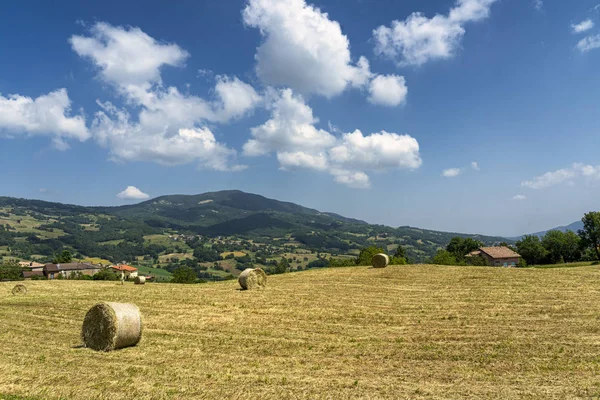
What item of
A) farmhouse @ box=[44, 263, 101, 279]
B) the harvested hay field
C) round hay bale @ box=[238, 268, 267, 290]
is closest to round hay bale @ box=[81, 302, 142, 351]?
the harvested hay field

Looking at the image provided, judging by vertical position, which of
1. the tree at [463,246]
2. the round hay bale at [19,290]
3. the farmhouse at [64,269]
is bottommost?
the farmhouse at [64,269]

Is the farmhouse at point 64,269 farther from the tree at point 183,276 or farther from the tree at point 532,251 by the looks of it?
the tree at point 532,251

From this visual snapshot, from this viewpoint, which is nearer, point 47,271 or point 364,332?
→ point 364,332

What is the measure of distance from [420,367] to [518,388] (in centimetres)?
285

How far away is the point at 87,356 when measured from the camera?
46.1 feet

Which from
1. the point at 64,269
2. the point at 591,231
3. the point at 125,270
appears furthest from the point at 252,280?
the point at 64,269

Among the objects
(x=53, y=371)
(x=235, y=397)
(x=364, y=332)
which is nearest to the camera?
(x=235, y=397)

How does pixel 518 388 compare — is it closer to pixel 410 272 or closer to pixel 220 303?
pixel 220 303

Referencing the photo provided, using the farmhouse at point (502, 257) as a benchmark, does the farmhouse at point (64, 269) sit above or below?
below

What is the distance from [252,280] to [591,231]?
6793 centimetres

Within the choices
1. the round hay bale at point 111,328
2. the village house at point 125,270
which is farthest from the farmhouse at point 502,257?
the round hay bale at point 111,328

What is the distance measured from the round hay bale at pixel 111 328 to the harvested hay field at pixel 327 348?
24.5 inches

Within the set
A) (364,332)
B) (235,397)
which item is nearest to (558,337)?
(364,332)

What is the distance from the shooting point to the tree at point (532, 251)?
300ft
